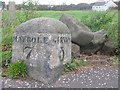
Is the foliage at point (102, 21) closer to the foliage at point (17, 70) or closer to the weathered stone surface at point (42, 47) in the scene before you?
the weathered stone surface at point (42, 47)

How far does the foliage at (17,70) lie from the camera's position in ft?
21.0

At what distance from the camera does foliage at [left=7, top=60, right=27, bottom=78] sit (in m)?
6.39

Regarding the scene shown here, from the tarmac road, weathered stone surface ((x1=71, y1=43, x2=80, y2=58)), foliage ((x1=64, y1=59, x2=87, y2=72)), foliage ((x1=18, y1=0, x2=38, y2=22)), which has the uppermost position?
foliage ((x1=18, y1=0, x2=38, y2=22))

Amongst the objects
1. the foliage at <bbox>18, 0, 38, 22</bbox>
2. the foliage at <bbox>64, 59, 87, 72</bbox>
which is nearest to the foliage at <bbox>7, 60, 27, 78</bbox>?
the foliage at <bbox>64, 59, 87, 72</bbox>

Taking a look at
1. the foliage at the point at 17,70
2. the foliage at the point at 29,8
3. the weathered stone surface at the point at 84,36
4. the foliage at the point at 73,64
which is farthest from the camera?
the foliage at the point at 29,8

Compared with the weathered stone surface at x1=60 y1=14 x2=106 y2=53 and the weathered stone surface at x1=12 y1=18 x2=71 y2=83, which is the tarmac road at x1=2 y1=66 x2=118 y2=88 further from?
the weathered stone surface at x1=60 y1=14 x2=106 y2=53

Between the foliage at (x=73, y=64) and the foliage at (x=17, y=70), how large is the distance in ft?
2.51

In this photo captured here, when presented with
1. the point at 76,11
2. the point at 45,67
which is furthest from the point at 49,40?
the point at 76,11

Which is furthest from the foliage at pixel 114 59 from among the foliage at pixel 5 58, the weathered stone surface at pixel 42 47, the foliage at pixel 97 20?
the foliage at pixel 5 58

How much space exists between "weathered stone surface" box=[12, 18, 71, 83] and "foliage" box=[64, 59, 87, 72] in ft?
0.42

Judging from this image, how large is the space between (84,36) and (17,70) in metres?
2.25

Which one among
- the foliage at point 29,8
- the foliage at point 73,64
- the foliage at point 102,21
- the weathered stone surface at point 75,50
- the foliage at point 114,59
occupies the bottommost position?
the foliage at point 114,59

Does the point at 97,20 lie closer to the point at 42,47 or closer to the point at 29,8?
the point at 29,8

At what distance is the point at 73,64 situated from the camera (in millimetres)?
6906
